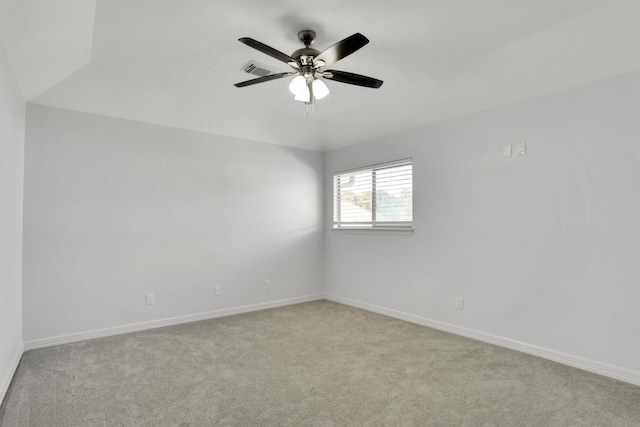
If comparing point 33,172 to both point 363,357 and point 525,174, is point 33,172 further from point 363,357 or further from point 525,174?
point 525,174

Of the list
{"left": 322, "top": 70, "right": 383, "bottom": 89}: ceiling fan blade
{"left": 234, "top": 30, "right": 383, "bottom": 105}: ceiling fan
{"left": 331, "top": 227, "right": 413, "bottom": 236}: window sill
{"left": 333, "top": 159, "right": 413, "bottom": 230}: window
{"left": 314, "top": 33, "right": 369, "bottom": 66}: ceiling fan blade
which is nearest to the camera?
{"left": 314, "top": 33, "right": 369, "bottom": 66}: ceiling fan blade

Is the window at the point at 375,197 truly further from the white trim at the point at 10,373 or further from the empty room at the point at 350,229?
the white trim at the point at 10,373

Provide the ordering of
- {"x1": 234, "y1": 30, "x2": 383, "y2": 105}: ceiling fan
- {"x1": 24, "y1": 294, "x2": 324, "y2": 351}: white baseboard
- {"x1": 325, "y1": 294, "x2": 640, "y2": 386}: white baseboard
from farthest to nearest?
{"x1": 24, "y1": 294, "x2": 324, "y2": 351}: white baseboard → {"x1": 325, "y1": 294, "x2": 640, "y2": 386}: white baseboard → {"x1": 234, "y1": 30, "x2": 383, "y2": 105}: ceiling fan

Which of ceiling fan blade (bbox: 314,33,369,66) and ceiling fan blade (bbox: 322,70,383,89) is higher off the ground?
ceiling fan blade (bbox: 314,33,369,66)

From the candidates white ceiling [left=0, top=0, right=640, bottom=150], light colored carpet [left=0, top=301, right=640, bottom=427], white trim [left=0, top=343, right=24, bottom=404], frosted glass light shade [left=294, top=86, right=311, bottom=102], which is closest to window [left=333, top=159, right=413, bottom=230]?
white ceiling [left=0, top=0, right=640, bottom=150]

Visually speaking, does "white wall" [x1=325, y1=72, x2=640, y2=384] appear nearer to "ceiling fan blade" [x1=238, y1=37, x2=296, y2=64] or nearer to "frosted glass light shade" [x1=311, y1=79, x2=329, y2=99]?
"frosted glass light shade" [x1=311, y1=79, x2=329, y2=99]

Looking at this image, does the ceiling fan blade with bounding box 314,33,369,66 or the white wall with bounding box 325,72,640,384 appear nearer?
the ceiling fan blade with bounding box 314,33,369,66

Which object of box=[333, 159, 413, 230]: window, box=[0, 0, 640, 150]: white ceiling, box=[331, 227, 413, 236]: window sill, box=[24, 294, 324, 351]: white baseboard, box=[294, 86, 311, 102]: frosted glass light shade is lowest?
box=[24, 294, 324, 351]: white baseboard

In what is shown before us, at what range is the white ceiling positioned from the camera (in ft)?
7.76

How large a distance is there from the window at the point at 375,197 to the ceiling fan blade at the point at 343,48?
7.28ft

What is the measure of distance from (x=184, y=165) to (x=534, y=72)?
3721 mm

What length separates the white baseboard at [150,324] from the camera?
11.2ft

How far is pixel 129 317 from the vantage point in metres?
3.88

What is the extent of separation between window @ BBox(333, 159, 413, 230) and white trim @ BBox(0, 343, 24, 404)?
12.5 ft
